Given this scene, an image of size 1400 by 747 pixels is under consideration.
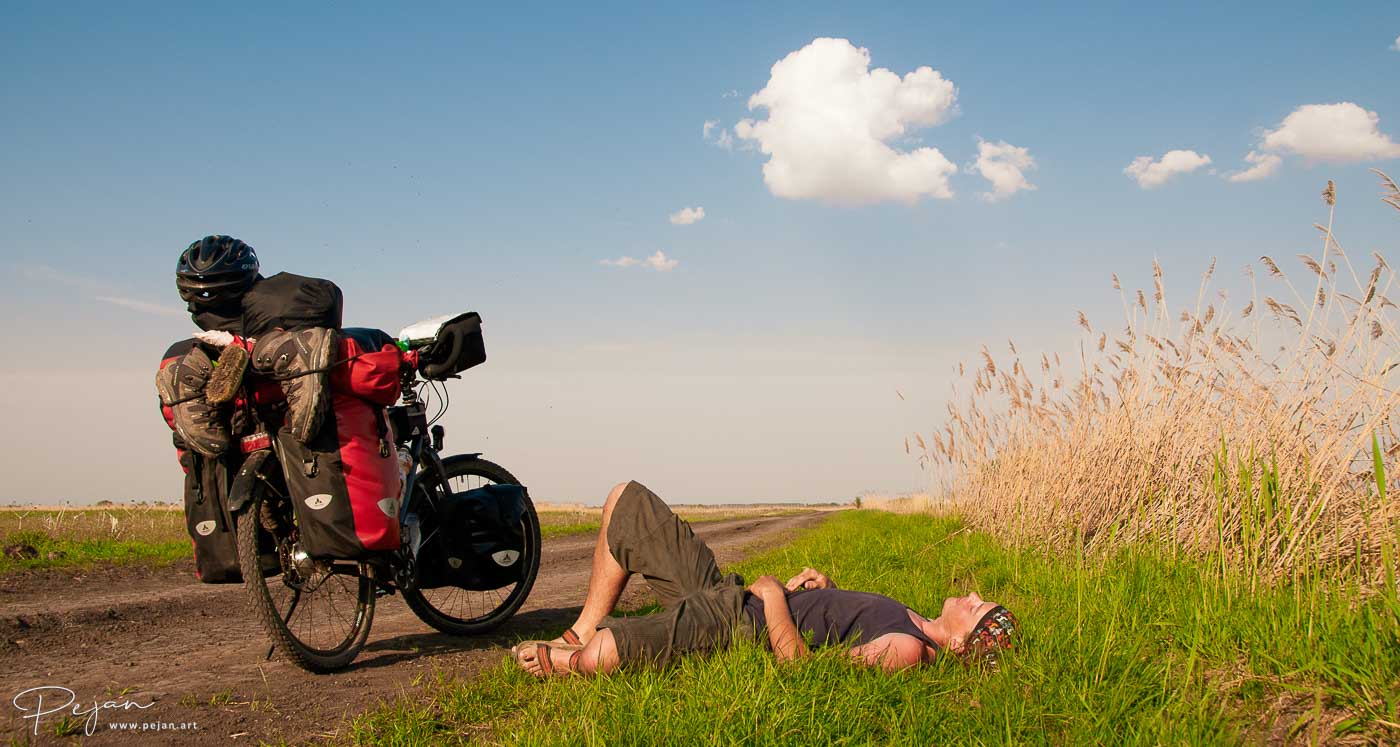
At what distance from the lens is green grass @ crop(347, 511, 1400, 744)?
269 cm

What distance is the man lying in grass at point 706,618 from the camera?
3492 mm

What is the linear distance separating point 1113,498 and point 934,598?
2.21 m

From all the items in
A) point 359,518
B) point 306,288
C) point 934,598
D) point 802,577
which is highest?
point 306,288

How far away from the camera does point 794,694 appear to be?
297 cm

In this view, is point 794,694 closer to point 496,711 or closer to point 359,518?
point 496,711

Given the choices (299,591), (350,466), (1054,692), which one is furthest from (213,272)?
(1054,692)

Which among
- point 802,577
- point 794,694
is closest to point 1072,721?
point 794,694

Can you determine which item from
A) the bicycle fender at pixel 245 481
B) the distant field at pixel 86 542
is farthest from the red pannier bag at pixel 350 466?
the distant field at pixel 86 542

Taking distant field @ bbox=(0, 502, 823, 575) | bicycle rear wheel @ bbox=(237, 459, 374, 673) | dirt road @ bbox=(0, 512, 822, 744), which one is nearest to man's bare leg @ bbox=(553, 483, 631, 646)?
dirt road @ bbox=(0, 512, 822, 744)

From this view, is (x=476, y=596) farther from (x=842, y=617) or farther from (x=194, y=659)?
(x=842, y=617)

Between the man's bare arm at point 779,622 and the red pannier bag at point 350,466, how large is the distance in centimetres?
194

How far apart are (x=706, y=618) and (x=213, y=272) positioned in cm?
315

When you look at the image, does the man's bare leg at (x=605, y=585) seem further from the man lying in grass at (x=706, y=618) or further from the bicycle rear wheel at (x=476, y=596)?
the bicycle rear wheel at (x=476, y=596)

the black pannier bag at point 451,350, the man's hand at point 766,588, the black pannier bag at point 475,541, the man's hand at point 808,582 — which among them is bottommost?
the man's hand at point 808,582
